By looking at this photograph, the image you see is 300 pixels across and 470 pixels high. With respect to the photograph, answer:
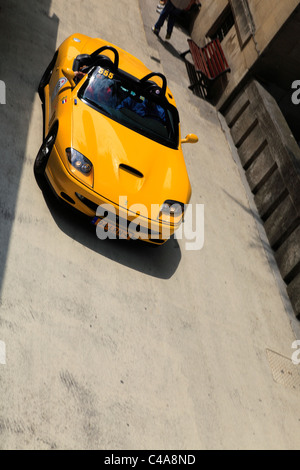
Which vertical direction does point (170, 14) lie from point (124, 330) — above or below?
above

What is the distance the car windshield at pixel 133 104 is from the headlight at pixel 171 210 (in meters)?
0.95

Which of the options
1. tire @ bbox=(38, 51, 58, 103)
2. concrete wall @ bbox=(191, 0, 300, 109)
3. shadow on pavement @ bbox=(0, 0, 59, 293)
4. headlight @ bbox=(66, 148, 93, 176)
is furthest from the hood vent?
concrete wall @ bbox=(191, 0, 300, 109)

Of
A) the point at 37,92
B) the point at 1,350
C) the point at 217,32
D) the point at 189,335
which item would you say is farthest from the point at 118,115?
the point at 217,32

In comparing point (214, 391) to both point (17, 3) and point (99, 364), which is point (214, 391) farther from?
point (17, 3)

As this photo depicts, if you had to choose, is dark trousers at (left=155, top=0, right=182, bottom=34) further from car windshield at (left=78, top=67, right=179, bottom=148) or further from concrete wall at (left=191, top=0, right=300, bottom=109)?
car windshield at (left=78, top=67, right=179, bottom=148)

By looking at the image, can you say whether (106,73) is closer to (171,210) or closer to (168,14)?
(171,210)

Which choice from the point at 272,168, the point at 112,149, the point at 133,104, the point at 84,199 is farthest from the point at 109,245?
the point at 272,168

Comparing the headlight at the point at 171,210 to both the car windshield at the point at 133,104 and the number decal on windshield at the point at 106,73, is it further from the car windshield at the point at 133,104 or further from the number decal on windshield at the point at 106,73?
the number decal on windshield at the point at 106,73

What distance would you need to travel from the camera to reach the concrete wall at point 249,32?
9.53 metres

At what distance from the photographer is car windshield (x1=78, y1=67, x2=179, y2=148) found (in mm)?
5418

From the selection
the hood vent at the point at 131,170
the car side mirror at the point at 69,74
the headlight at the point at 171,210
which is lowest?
the headlight at the point at 171,210

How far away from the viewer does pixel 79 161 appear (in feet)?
15.4

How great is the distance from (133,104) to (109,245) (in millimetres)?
1917

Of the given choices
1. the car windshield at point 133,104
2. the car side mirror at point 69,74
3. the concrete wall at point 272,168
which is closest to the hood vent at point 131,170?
the car windshield at point 133,104
